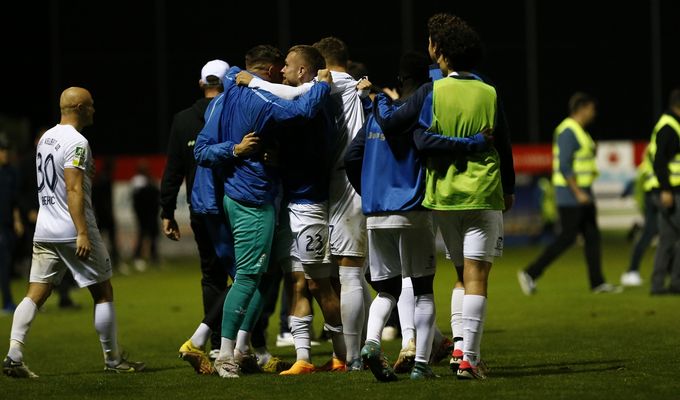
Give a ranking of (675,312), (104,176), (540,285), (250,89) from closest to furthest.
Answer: (250,89)
(675,312)
(540,285)
(104,176)

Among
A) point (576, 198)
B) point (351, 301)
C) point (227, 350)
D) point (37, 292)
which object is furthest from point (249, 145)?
point (576, 198)

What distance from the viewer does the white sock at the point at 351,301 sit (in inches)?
319

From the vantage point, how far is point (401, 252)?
779 centimetres

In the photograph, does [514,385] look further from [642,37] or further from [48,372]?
[642,37]

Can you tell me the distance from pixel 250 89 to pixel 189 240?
17.2 m

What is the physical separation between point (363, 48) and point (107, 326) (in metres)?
19.7

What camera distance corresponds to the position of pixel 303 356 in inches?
330

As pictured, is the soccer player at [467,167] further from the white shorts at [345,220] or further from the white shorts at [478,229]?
the white shorts at [345,220]

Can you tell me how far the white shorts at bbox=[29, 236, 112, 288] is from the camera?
8.68 m

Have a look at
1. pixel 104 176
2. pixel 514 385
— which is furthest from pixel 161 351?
pixel 104 176

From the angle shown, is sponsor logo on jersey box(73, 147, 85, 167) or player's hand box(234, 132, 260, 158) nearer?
player's hand box(234, 132, 260, 158)

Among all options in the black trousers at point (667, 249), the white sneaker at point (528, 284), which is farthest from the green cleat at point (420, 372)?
the white sneaker at point (528, 284)

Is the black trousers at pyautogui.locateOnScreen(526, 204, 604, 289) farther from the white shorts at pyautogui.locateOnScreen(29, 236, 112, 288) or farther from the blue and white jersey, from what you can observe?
the blue and white jersey

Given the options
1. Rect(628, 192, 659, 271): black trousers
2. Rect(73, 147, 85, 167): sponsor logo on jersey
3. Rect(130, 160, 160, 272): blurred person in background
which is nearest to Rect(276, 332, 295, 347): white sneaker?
Rect(73, 147, 85, 167): sponsor logo on jersey
